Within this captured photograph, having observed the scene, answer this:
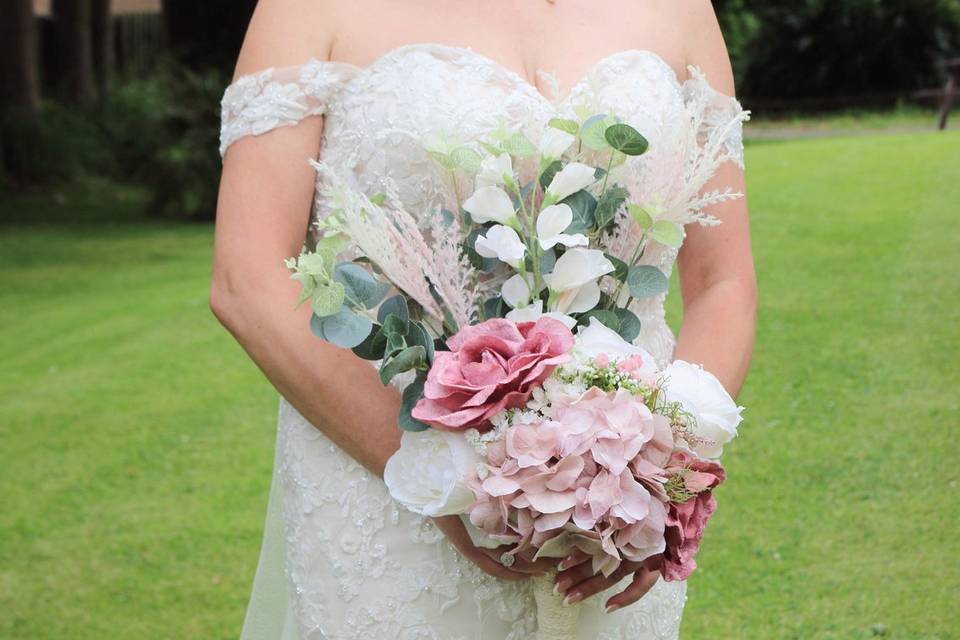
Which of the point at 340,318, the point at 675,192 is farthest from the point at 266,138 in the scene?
the point at 675,192

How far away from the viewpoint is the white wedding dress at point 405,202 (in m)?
2.39

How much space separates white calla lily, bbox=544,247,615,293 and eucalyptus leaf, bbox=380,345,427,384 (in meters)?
0.26

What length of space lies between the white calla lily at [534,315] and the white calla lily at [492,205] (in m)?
0.15

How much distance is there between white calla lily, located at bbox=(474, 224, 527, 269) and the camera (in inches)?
77.1

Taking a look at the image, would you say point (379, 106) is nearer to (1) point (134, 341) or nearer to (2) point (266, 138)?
(2) point (266, 138)

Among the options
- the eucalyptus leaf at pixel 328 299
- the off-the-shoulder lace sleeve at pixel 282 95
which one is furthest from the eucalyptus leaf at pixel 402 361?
the off-the-shoulder lace sleeve at pixel 282 95

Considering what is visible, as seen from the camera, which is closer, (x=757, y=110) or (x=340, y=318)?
(x=340, y=318)

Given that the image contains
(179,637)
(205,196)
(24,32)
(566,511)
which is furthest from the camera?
(24,32)

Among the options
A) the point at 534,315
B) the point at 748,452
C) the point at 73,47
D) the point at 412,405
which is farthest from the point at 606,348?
the point at 73,47

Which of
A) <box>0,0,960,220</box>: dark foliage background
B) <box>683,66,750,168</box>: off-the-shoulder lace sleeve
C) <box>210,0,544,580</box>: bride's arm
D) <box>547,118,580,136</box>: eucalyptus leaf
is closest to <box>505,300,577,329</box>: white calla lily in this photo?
<box>547,118,580,136</box>: eucalyptus leaf

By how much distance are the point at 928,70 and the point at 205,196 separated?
13.6 meters

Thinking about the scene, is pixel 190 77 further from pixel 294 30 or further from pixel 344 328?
pixel 344 328

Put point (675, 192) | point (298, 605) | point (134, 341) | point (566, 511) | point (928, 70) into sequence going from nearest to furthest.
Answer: point (566, 511) → point (675, 192) → point (298, 605) → point (134, 341) → point (928, 70)

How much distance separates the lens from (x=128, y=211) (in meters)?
18.4
